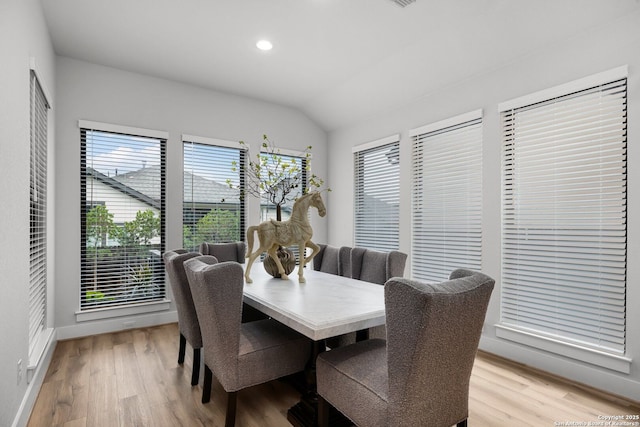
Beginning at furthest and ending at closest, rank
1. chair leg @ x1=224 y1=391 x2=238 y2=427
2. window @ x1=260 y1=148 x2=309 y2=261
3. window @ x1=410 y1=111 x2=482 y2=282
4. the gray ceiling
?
window @ x1=260 y1=148 x2=309 y2=261 < window @ x1=410 y1=111 x2=482 y2=282 < the gray ceiling < chair leg @ x1=224 y1=391 x2=238 y2=427

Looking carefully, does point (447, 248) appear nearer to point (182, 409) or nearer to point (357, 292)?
point (357, 292)

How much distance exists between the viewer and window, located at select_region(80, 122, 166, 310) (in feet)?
11.8

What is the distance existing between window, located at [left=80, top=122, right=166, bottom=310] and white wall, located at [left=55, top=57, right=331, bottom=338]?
0.28ft

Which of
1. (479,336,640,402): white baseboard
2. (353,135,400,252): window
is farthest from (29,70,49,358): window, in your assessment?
(479,336,640,402): white baseboard

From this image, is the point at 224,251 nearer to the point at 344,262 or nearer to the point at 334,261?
the point at 334,261

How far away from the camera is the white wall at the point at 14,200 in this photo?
64.4 inches

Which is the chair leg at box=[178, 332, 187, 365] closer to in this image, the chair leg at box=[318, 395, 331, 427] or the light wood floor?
the light wood floor

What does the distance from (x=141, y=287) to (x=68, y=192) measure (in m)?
1.27

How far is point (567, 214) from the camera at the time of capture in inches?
105

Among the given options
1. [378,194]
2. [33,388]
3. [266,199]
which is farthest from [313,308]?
[378,194]

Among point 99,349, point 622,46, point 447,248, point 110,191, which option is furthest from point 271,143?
point 622,46

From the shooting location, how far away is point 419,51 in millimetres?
3289

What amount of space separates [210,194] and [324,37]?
7.74 ft

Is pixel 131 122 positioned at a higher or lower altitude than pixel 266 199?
higher
